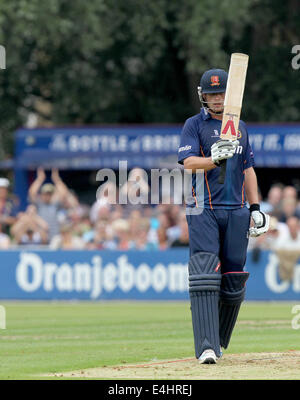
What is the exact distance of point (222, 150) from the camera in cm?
830

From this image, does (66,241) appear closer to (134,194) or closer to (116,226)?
(116,226)

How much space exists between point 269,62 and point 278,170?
201 inches

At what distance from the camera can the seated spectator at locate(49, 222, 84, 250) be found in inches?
770

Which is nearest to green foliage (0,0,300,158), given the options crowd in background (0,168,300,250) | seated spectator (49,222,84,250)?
crowd in background (0,168,300,250)

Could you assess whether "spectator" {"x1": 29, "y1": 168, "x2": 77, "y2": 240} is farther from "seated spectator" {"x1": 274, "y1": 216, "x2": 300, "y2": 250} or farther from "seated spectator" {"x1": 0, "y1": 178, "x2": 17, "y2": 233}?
"seated spectator" {"x1": 274, "y1": 216, "x2": 300, "y2": 250}

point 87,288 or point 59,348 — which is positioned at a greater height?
point 87,288

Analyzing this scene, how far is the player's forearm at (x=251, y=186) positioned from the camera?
29.6ft

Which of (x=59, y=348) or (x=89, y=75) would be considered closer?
(x=59, y=348)

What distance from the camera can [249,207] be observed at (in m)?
9.20

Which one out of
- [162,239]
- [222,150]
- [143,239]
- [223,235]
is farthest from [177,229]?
[222,150]

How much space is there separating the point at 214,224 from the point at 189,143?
75 centimetres
